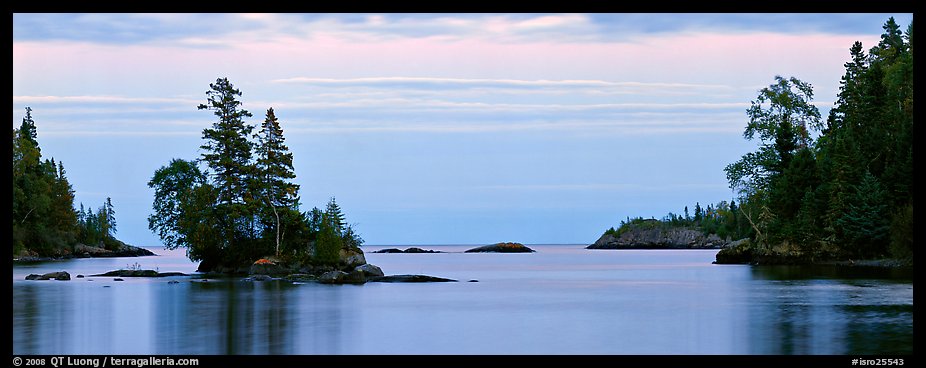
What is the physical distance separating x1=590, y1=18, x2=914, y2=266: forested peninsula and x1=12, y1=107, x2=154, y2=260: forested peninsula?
71181 millimetres

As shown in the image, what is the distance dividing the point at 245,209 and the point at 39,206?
50.7 m

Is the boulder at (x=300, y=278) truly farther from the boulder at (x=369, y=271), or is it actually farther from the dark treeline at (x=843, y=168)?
the dark treeline at (x=843, y=168)

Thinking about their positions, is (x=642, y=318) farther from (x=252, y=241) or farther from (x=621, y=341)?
(x=252, y=241)

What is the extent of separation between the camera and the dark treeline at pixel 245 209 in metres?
67.0

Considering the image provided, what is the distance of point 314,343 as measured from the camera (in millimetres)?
30703

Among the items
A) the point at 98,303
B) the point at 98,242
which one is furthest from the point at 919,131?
the point at 98,242

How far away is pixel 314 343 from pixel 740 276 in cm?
4544

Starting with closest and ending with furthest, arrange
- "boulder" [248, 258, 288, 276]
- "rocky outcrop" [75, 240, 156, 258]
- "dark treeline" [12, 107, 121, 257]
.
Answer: "boulder" [248, 258, 288, 276] → "dark treeline" [12, 107, 121, 257] → "rocky outcrop" [75, 240, 156, 258]

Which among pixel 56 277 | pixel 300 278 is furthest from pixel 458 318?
pixel 56 277

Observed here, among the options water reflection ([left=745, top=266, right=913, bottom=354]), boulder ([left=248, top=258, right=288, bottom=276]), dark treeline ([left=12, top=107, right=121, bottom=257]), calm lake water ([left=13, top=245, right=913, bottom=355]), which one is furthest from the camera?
dark treeline ([left=12, top=107, right=121, bottom=257])

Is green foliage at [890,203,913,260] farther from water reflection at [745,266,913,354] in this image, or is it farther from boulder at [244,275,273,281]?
boulder at [244,275,273,281]

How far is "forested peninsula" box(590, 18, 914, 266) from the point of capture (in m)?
72.8

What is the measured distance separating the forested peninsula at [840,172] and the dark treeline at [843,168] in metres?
0.09

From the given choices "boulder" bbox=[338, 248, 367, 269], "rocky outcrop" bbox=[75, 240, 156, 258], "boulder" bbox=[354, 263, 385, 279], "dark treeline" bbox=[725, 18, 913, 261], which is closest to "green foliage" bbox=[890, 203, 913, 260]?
"dark treeline" bbox=[725, 18, 913, 261]
